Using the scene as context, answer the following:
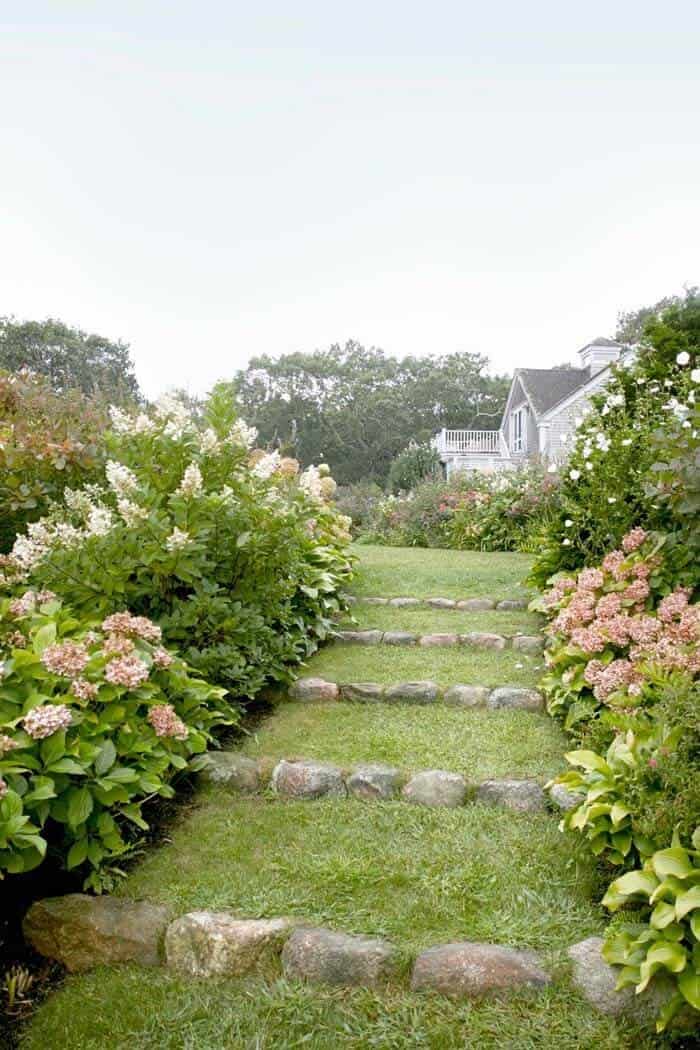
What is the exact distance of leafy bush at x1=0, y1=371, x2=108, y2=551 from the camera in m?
3.81

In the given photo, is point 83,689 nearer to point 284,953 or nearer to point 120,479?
point 284,953

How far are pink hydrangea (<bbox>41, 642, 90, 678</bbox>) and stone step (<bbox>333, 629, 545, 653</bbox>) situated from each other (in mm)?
2581

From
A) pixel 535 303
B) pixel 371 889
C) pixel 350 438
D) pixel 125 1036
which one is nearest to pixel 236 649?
pixel 371 889

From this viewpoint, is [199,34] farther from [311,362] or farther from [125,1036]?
[311,362]

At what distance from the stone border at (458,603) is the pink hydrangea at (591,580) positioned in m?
2.02

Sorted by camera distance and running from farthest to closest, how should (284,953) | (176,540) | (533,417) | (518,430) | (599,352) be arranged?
(518,430), (533,417), (599,352), (176,540), (284,953)

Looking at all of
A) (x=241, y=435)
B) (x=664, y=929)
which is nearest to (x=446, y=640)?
(x=241, y=435)

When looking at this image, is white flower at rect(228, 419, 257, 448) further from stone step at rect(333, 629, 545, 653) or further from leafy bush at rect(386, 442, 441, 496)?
leafy bush at rect(386, 442, 441, 496)

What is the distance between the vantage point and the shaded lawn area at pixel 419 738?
3053 millimetres

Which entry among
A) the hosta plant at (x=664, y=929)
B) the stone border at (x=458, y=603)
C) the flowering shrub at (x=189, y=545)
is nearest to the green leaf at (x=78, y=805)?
the flowering shrub at (x=189, y=545)

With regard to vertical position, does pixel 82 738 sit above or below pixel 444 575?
above

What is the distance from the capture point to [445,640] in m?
4.86

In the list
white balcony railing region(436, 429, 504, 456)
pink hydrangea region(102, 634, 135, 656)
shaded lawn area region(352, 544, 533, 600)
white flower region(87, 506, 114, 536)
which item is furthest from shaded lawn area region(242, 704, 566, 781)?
white balcony railing region(436, 429, 504, 456)

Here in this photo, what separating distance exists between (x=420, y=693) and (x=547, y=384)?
68.7ft
